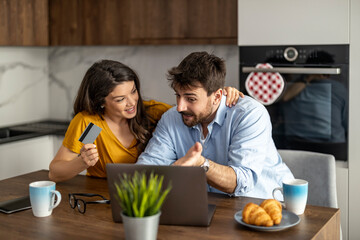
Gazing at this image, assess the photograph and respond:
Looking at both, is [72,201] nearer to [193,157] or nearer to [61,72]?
[193,157]

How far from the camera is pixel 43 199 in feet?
5.74

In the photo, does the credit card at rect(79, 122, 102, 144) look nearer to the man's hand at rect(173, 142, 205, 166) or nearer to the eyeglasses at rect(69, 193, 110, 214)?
the eyeglasses at rect(69, 193, 110, 214)

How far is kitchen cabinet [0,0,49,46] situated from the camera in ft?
11.8

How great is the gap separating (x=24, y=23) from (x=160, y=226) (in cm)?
259

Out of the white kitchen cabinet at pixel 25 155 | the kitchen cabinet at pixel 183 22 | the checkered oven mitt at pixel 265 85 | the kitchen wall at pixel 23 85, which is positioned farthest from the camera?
the kitchen wall at pixel 23 85

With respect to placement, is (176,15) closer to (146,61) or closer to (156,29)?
(156,29)

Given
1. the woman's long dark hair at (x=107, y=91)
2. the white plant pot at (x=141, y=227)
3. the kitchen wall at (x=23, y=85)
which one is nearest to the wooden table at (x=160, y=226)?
the white plant pot at (x=141, y=227)

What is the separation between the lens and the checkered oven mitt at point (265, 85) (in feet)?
9.82

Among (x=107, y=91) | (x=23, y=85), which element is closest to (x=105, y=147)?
(x=107, y=91)

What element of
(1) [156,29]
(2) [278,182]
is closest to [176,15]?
(1) [156,29]

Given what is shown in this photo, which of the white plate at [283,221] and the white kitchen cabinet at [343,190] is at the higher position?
the white plate at [283,221]

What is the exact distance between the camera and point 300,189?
1.70 meters

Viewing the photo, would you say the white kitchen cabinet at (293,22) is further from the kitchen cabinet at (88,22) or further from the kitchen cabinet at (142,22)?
the kitchen cabinet at (88,22)

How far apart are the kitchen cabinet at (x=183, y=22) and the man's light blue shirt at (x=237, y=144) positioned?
1088mm
